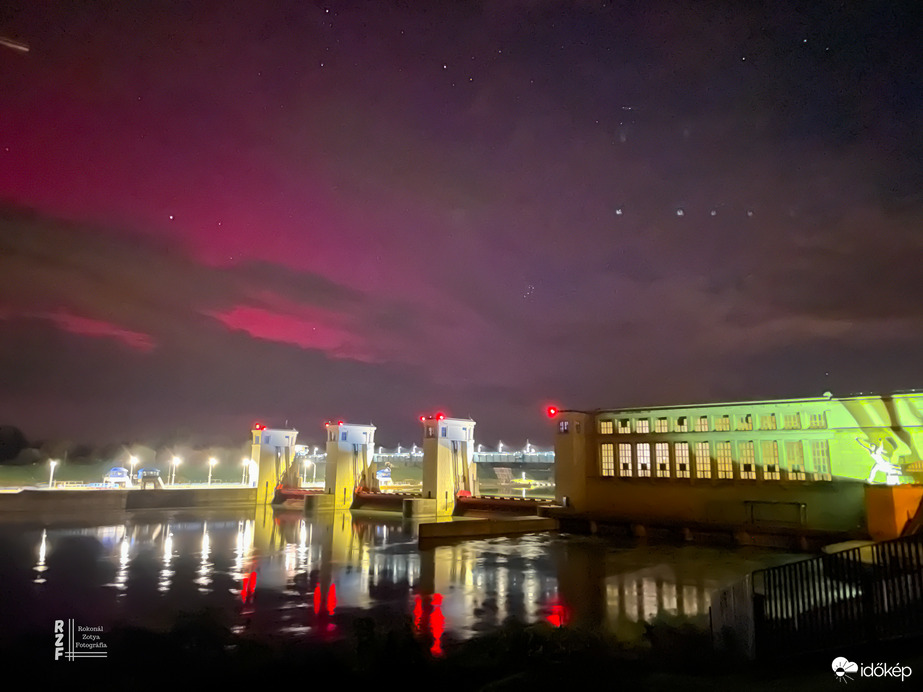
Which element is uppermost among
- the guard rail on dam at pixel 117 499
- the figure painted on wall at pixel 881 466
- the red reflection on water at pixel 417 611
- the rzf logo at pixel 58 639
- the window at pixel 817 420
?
the window at pixel 817 420

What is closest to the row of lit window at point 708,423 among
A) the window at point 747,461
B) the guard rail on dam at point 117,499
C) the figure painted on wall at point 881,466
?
the window at point 747,461

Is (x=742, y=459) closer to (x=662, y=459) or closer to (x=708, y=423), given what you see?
(x=708, y=423)

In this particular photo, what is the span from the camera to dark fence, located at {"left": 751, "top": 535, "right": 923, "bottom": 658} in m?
8.95

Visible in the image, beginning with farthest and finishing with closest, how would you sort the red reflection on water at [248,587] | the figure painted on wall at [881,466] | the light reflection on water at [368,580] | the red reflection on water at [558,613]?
the figure painted on wall at [881,466], the red reflection on water at [248,587], the light reflection on water at [368,580], the red reflection on water at [558,613]

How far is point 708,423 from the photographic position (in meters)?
36.6

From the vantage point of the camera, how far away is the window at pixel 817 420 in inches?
1247

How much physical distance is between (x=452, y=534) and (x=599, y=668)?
2738 cm

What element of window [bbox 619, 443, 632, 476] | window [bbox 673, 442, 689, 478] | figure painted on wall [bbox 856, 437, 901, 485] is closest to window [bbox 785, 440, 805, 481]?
figure painted on wall [bbox 856, 437, 901, 485]

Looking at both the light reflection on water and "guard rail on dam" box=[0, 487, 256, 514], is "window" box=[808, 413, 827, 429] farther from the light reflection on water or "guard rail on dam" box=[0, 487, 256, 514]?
"guard rail on dam" box=[0, 487, 256, 514]

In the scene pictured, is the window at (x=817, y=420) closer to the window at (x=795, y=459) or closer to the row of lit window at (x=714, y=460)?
the row of lit window at (x=714, y=460)

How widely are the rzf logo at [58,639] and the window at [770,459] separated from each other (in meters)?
34.6

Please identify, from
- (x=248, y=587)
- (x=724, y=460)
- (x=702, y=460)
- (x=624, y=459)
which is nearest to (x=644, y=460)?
(x=624, y=459)

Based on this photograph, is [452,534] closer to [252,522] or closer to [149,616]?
[149,616]

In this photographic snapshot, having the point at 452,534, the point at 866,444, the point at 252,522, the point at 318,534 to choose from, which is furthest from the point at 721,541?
the point at 252,522
